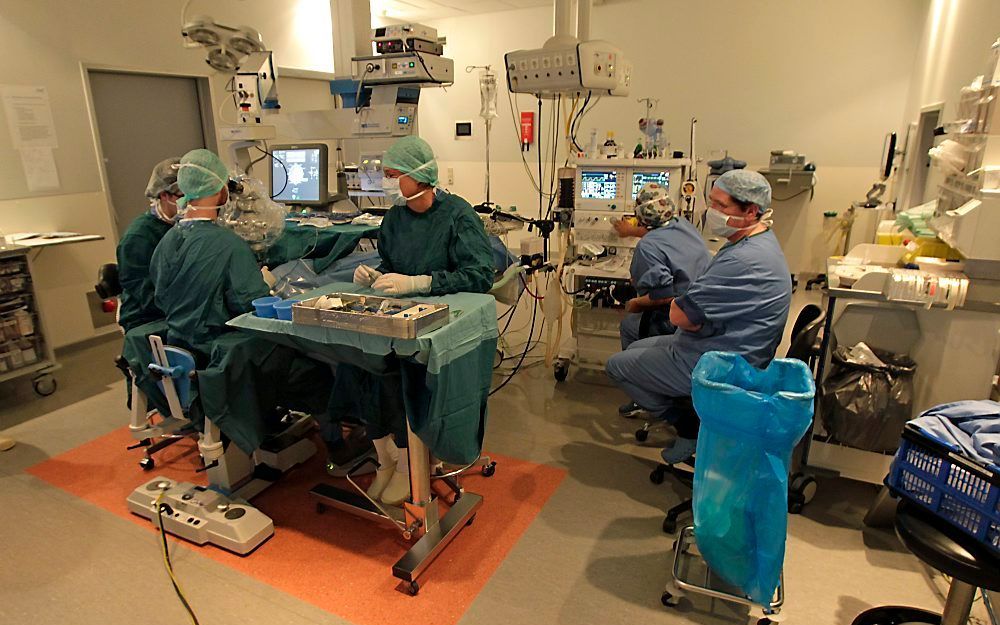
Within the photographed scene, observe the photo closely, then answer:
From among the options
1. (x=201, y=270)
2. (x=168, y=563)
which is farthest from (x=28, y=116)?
(x=168, y=563)

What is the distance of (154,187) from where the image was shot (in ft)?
8.53

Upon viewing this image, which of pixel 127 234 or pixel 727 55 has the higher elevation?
pixel 727 55

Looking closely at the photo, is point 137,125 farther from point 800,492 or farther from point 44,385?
point 800,492

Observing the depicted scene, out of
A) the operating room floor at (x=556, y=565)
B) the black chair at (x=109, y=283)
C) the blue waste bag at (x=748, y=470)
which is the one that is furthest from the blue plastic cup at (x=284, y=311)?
the black chair at (x=109, y=283)

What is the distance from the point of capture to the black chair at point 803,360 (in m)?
2.15

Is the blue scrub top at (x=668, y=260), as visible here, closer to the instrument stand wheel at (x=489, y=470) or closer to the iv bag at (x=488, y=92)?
the instrument stand wheel at (x=489, y=470)

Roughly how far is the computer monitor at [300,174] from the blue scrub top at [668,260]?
6.60ft

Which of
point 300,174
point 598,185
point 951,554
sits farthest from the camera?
point 300,174

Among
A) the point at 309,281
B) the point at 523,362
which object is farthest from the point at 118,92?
the point at 523,362

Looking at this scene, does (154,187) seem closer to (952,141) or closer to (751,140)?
(952,141)

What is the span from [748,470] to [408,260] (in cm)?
153

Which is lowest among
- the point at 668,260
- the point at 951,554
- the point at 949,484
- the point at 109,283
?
the point at 951,554

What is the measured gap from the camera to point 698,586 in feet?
6.21

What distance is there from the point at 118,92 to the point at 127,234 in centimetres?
254
